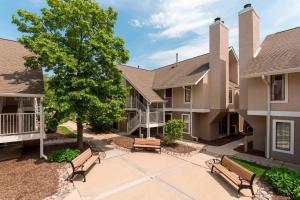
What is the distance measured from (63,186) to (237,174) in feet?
27.1

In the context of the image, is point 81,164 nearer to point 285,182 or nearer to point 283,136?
point 285,182

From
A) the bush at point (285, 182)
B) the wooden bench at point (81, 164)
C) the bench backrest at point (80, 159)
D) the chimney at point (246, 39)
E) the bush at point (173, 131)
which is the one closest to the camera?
the bush at point (285, 182)

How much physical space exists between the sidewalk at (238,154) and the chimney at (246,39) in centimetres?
370

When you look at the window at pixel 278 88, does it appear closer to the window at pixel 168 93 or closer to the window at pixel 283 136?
the window at pixel 283 136

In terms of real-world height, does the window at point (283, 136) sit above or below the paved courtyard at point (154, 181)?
above

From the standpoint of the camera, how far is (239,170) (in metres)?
8.02

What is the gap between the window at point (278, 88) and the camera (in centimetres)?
1120

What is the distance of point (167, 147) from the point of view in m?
14.4

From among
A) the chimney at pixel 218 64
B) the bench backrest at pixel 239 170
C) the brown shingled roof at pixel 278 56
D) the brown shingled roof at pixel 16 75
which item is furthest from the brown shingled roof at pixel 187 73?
the brown shingled roof at pixel 16 75

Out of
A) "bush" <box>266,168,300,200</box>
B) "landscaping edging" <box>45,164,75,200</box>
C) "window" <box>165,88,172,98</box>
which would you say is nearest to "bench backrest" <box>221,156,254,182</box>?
"bush" <box>266,168,300,200</box>

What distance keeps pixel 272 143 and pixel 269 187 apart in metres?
4.65

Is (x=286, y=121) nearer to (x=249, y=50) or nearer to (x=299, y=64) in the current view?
(x=299, y=64)

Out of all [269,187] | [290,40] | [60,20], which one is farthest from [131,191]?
[290,40]

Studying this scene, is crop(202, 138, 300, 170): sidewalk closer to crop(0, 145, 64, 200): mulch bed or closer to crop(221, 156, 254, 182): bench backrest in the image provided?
crop(221, 156, 254, 182): bench backrest
